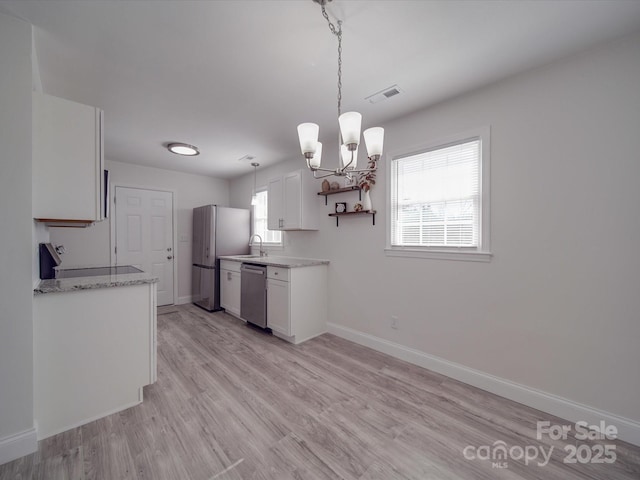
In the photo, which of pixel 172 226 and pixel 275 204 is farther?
pixel 172 226

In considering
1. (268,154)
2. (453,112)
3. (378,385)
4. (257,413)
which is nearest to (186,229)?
(268,154)

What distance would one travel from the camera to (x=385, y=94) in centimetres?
233

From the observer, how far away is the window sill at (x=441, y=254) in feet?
7.31

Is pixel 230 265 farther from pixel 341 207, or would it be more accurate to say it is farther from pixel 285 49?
pixel 285 49

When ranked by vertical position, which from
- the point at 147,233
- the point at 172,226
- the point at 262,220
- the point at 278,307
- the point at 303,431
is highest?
the point at 262,220

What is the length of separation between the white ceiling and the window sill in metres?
1.41

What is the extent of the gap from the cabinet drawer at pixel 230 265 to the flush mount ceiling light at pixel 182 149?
67.9 inches

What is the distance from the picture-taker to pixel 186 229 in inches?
202

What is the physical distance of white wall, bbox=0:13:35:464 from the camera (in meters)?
1.48

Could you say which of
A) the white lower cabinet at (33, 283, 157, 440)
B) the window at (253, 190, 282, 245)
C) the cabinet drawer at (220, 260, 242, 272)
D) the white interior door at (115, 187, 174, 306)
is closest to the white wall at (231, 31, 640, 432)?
the white lower cabinet at (33, 283, 157, 440)

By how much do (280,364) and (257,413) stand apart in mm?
729

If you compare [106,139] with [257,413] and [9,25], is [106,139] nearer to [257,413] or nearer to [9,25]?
[9,25]

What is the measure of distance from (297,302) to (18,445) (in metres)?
2.25

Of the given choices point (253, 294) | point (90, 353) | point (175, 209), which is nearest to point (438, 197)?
point (253, 294)
